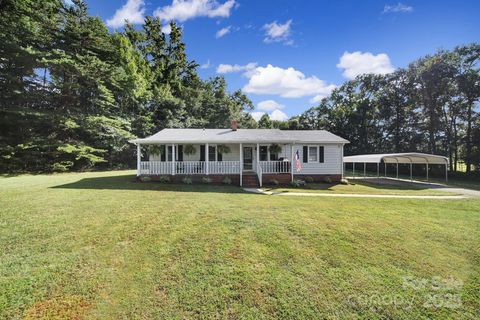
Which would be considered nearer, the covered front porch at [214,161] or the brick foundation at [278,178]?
the covered front porch at [214,161]

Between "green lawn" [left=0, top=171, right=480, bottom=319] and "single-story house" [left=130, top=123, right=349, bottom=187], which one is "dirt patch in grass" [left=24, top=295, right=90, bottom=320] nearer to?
"green lawn" [left=0, top=171, right=480, bottom=319]

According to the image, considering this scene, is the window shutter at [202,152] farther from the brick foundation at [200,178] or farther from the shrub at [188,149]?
the brick foundation at [200,178]

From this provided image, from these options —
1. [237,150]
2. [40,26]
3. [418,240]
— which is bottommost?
[418,240]

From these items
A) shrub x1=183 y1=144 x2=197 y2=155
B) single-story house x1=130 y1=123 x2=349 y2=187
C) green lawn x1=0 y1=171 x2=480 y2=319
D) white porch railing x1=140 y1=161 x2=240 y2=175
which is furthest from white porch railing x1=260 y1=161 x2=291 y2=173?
green lawn x1=0 y1=171 x2=480 y2=319

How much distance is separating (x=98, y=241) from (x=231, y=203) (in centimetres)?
434

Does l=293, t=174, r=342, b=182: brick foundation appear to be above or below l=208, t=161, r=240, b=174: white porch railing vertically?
below

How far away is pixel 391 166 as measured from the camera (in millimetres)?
27938

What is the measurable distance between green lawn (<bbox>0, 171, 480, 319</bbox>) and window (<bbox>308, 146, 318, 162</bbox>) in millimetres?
9264

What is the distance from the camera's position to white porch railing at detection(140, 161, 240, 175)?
1354cm

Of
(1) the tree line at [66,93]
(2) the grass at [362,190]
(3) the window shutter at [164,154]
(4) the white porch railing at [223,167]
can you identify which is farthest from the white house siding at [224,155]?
(1) the tree line at [66,93]

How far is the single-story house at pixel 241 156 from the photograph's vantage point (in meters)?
13.5

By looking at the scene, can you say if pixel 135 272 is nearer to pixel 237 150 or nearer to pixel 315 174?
pixel 237 150

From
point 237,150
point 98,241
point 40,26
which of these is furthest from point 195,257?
point 40,26

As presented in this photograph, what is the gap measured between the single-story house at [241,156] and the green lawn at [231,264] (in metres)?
6.68
